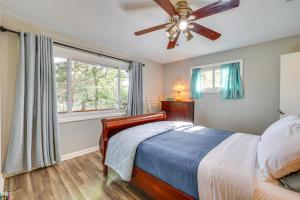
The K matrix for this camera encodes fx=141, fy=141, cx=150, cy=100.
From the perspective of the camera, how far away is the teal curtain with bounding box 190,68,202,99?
393 cm

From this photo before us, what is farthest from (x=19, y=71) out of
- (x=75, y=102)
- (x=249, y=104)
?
(x=249, y=104)

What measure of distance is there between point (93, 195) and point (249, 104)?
341cm

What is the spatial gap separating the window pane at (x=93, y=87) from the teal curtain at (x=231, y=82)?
272 cm

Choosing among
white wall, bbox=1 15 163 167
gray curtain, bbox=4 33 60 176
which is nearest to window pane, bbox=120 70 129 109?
white wall, bbox=1 15 163 167

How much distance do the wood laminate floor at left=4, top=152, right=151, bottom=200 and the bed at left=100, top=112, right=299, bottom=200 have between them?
0.95 feet

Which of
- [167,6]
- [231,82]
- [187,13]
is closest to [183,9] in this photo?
[187,13]

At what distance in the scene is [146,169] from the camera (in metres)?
1.54

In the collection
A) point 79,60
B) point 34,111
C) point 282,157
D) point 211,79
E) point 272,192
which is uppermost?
point 79,60

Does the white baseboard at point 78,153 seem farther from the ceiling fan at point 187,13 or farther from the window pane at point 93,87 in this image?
the ceiling fan at point 187,13

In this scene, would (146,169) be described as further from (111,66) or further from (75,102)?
(111,66)

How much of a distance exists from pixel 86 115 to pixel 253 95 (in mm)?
3647

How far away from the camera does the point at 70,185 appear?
73.2 inches

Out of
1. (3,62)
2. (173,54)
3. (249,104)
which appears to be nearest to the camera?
(3,62)

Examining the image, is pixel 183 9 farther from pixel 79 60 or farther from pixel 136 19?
pixel 79 60
